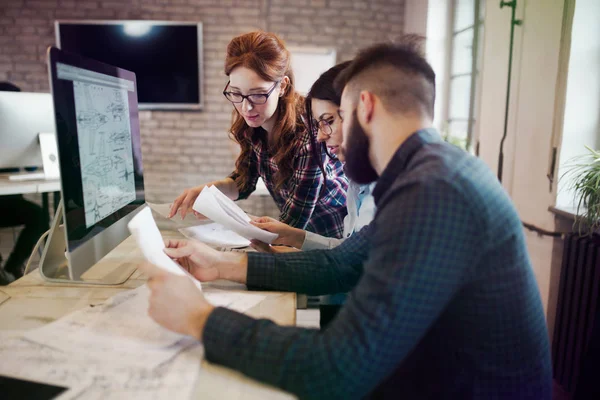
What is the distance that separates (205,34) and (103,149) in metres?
3.29

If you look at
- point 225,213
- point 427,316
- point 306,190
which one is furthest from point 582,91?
point 427,316

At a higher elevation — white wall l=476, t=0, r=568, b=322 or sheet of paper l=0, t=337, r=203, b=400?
white wall l=476, t=0, r=568, b=322

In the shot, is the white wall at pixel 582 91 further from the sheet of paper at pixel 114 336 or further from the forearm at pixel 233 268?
the sheet of paper at pixel 114 336

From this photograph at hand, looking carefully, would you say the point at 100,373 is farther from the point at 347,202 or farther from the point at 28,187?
the point at 28,187

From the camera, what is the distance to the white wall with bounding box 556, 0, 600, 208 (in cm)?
181

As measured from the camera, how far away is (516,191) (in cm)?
224

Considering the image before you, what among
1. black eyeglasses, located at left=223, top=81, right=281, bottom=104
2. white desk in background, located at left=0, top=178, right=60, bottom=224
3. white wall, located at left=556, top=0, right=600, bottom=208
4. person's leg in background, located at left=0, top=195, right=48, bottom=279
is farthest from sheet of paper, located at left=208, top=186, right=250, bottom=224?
person's leg in background, located at left=0, top=195, right=48, bottom=279

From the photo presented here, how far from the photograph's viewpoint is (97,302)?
2.84 feet

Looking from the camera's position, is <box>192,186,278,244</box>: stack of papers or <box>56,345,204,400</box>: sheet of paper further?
<box>192,186,278,244</box>: stack of papers

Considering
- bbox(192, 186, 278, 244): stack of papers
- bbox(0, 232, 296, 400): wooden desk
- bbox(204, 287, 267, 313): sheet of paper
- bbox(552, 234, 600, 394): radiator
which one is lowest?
bbox(552, 234, 600, 394): radiator

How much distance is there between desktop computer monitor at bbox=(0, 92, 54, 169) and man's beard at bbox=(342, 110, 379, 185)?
184 cm

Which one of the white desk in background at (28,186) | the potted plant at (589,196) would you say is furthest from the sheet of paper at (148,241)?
the white desk in background at (28,186)

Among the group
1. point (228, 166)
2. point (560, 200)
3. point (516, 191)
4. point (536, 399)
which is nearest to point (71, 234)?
point (536, 399)

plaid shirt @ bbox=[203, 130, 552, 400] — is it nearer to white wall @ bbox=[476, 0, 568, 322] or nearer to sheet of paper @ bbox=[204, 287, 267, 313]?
sheet of paper @ bbox=[204, 287, 267, 313]
